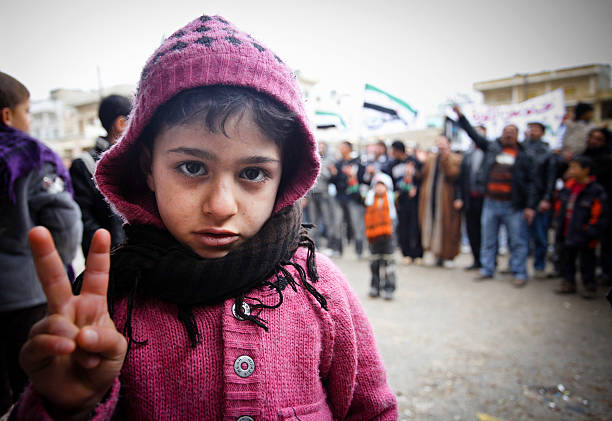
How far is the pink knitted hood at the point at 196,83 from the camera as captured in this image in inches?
38.8

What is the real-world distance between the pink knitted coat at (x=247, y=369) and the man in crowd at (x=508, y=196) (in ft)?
18.0

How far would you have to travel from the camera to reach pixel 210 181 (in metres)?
0.99

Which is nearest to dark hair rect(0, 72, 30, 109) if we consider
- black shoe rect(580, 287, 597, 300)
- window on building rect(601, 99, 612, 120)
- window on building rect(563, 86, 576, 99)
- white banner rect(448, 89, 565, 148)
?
black shoe rect(580, 287, 597, 300)

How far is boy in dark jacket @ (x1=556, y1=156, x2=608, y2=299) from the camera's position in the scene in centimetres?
488

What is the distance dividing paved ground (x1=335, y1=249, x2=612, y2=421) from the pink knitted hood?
7.71 ft

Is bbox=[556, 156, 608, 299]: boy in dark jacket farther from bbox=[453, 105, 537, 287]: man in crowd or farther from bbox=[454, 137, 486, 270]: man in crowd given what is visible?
bbox=[454, 137, 486, 270]: man in crowd

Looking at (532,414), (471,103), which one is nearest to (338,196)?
(471,103)

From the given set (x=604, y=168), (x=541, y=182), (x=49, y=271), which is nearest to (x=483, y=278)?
(x=541, y=182)

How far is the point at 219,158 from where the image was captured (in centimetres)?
97

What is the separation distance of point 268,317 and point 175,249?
317 mm

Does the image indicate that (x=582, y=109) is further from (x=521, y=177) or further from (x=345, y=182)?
(x=345, y=182)

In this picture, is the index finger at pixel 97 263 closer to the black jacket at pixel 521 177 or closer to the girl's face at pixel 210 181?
the girl's face at pixel 210 181

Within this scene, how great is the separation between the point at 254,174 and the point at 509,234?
588 cm

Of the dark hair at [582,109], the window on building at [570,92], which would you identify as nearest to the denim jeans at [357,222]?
the dark hair at [582,109]
